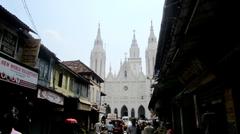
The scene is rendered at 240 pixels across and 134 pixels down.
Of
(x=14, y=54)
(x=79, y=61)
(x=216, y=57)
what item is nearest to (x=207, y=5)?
(x=216, y=57)

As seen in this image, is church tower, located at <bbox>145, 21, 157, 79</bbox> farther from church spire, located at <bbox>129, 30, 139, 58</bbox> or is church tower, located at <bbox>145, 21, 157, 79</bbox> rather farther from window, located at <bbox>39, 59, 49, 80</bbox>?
window, located at <bbox>39, 59, 49, 80</bbox>

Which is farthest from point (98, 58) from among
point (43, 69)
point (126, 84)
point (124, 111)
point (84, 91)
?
point (43, 69)

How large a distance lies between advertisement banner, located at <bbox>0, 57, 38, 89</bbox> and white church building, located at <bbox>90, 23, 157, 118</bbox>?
60170 mm

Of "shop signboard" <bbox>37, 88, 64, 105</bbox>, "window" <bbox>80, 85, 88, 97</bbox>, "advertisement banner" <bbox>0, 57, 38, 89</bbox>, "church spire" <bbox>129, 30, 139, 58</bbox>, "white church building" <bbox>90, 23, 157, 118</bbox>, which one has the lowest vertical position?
"shop signboard" <bbox>37, 88, 64, 105</bbox>

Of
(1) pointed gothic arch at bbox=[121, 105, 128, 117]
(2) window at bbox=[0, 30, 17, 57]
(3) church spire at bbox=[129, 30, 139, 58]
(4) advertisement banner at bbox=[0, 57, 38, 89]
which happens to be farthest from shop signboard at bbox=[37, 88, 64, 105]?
(3) church spire at bbox=[129, 30, 139, 58]

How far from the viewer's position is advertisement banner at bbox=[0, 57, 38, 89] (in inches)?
387

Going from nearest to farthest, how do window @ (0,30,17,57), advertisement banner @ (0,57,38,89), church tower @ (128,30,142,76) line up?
advertisement banner @ (0,57,38,89), window @ (0,30,17,57), church tower @ (128,30,142,76)

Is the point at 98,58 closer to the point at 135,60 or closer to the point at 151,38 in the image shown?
the point at 135,60

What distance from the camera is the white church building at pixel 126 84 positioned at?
73.2 meters

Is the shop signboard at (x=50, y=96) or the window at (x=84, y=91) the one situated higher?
the window at (x=84, y=91)

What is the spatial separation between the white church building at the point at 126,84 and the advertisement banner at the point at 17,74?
2369 inches

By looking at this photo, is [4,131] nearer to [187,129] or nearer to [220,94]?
[220,94]

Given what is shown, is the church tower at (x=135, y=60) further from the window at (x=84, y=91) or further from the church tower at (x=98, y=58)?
the window at (x=84, y=91)

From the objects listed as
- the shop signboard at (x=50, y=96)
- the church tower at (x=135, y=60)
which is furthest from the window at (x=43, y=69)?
the church tower at (x=135, y=60)
